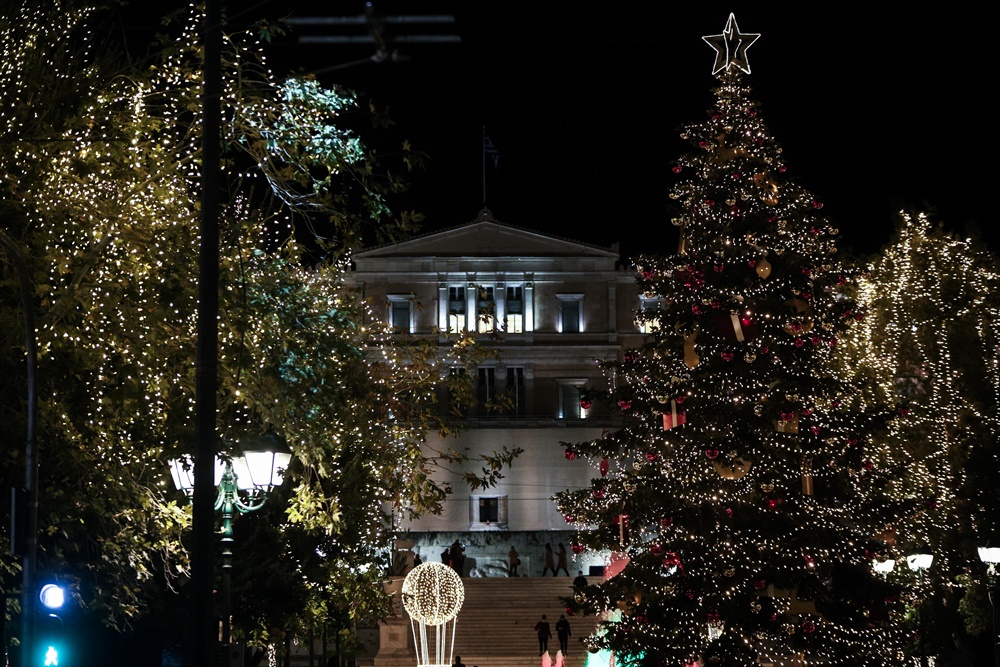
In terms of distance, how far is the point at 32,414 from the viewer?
11.3 meters

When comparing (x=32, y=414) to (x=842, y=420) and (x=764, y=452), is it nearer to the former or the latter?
(x=764, y=452)

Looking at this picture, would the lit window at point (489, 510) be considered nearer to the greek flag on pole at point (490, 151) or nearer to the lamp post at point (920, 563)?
the greek flag on pole at point (490, 151)

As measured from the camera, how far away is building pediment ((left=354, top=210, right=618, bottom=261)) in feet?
170

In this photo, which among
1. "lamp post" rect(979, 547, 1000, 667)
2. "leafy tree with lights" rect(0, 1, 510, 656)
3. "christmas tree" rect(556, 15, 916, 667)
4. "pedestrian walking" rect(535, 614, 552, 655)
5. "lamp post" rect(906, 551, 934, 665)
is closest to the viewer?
"leafy tree with lights" rect(0, 1, 510, 656)

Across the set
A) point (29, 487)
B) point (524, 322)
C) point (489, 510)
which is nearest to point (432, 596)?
point (29, 487)

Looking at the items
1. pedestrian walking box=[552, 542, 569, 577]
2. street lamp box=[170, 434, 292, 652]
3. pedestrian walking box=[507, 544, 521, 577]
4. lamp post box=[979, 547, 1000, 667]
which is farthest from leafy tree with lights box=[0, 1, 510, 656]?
pedestrian walking box=[507, 544, 521, 577]

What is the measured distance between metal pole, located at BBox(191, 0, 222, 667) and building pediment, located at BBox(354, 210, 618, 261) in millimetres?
43238

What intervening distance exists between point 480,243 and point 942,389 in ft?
88.1

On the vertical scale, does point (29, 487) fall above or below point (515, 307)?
below

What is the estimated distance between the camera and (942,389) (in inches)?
1094

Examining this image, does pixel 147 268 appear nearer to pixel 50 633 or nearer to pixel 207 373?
pixel 50 633

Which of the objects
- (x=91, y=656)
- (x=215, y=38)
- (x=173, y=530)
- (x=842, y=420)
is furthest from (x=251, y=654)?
(x=215, y=38)

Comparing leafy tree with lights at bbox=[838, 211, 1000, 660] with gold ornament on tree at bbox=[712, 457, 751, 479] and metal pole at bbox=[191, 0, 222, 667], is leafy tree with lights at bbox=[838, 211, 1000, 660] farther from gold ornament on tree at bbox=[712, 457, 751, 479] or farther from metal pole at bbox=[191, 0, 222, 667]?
metal pole at bbox=[191, 0, 222, 667]

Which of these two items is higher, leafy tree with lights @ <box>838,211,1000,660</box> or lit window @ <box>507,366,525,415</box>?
lit window @ <box>507,366,525,415</box>
